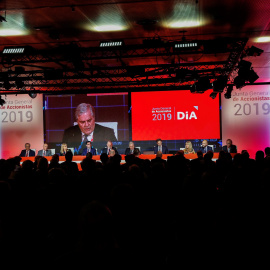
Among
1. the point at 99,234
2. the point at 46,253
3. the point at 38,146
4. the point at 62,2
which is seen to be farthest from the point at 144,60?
the point at 99,234

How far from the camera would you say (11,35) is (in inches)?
311

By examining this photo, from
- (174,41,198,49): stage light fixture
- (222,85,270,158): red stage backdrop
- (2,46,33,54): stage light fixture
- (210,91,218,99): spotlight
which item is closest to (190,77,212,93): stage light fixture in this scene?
(210,91,218,99): spotlight

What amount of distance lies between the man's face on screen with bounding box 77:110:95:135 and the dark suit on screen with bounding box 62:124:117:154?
0.18m

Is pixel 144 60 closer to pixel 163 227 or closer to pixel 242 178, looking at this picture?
pixel 242 178

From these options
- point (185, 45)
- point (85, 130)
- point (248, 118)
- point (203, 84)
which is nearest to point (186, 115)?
point (248, 118)

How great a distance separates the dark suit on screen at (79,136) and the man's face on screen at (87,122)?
18cm

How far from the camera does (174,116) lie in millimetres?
14117

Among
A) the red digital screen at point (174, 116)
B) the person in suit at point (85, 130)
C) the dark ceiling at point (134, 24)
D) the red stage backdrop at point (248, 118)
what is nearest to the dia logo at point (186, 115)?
the red digital screen at point (174, 116)

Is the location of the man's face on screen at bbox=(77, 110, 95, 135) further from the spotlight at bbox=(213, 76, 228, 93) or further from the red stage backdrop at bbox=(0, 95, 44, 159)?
the spotlight at bbox=(213, 76, 228, 93)

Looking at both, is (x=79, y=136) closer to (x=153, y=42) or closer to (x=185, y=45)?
(x=153, y=42)

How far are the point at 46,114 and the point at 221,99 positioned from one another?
791 centimetres

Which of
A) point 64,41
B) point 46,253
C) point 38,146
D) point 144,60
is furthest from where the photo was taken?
point 38,146

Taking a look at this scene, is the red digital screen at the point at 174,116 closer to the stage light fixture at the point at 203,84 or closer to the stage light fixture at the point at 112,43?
the stage light fixture at the point at 203,84

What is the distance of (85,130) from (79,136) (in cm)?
38
